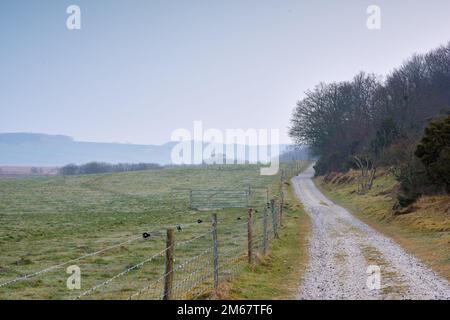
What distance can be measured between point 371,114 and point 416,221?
56.2m

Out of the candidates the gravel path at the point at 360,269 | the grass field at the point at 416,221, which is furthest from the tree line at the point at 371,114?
the gravel path at the point at 360,269

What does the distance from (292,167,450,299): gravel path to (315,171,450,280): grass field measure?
611mm

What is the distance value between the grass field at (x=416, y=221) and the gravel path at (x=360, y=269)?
611 millimetres

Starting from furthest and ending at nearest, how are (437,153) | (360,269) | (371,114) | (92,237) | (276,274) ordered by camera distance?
(371,114) → (437,153) → (92,237) → (360,269) → (276,274)

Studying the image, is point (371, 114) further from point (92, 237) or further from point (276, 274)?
point (276, 274)

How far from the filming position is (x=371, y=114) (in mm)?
79125

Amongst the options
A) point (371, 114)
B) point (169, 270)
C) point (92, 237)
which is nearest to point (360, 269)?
point (169, 270)

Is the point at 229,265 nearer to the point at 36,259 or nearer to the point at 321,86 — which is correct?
the point at 36,259

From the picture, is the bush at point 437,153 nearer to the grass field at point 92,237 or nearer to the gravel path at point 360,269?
the gravel path at point 360,269

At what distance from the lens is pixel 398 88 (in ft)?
239

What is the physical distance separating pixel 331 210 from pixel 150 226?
14524 mm

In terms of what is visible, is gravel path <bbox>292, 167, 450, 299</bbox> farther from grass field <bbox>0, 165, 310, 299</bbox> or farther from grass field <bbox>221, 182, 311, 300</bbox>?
grass field <bbox>0, 165, 310, 299</bbox>

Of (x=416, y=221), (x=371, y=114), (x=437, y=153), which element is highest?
(x=371, y=114)
